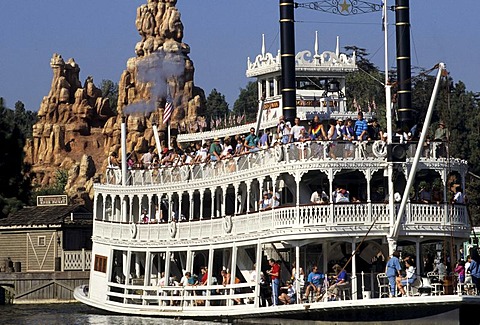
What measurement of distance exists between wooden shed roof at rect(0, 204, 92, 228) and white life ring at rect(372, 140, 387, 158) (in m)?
27.7

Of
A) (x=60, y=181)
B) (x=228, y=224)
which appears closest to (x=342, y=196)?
(x=228, y=224)

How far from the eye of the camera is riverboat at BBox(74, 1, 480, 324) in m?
32.3

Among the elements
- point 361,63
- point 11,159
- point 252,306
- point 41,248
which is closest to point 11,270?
point 41,248

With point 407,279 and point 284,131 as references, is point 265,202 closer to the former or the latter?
point 284,131

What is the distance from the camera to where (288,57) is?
1529 inches

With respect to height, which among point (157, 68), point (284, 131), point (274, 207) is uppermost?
point (157, 68)

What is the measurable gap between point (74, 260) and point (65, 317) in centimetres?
1420

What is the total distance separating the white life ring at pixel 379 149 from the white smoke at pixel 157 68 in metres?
66.3

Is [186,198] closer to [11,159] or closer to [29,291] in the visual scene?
[29,291]

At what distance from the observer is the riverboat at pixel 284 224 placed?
32344 millimetres

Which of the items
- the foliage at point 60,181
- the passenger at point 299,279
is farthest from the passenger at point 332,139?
the foliage at point 60,181

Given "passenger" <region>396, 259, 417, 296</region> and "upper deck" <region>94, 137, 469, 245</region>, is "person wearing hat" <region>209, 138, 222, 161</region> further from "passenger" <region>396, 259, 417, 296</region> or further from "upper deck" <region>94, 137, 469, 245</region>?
"passenger" <region>396, 259, 417, 296</region>

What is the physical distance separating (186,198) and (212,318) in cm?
624

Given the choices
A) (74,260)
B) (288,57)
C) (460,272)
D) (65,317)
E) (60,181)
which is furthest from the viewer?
(60,181)
